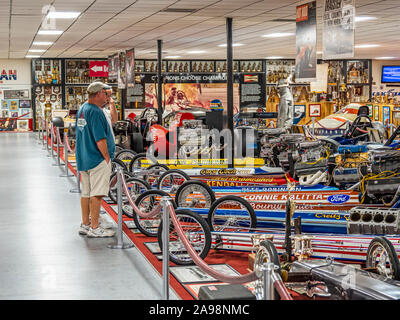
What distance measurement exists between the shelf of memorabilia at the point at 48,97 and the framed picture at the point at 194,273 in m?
21.7

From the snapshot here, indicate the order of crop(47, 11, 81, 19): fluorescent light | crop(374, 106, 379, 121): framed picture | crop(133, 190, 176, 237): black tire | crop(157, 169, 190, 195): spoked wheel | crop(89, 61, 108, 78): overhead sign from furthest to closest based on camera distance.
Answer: crop(89, 61, 108, 78): overhead sign < crop(374, 106, 379, 121): framed picture < crop(47, 11, 81, 19): fluorescent light < crop(157, 169, 190, 195): spoked wheel < crop(133, 190, 176, 237): black tire

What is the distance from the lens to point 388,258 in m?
4.49

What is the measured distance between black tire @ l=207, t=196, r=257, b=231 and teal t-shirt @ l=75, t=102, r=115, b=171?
4.67ft

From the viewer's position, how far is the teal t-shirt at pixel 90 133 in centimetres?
663

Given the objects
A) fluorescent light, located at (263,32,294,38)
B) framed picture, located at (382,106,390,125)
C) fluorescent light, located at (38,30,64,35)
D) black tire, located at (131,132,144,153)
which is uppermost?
fluorescent light, located at (263,32,294,38)

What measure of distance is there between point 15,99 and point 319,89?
47.5 feet

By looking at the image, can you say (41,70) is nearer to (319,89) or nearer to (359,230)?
(319,89)

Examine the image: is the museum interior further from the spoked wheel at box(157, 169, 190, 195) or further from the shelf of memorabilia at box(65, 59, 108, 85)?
the shelf of memorabilia at box(65, 59, 108, 85)

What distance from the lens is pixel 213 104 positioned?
13469 millimetres

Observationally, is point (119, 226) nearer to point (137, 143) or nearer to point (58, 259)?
point (58, 259)

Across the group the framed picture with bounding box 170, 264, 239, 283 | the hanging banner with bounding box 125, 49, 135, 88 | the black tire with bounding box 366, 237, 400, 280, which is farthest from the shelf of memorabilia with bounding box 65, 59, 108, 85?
the black tire with bounding box 366, 237, 400, 280

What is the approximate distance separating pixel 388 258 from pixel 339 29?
4413 mm

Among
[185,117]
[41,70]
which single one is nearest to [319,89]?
[185,117]

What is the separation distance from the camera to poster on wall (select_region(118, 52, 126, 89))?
1849cm
